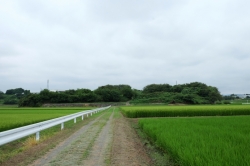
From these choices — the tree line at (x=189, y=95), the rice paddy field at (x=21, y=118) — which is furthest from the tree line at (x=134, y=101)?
the rice paddy field at (x=21, y=118)

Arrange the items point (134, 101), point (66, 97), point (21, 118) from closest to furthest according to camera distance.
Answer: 1. point (21, 118)
2. point (66, 97)
3. point (134, 101)

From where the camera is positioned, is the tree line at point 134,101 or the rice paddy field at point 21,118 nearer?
the rice paddy field at point 21,118

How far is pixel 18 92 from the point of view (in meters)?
134

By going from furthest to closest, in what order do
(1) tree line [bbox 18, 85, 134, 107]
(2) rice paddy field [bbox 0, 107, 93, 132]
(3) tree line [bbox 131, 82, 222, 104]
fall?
1. (1) tree line [bbox 18, 85, 134, 107]
2. (3) tree line [bbox 131, 82, 222, 104]
3. (2) rice paddy field [bbox 0, 107, 93, 132]

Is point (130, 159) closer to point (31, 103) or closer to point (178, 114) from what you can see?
point (178, 114)

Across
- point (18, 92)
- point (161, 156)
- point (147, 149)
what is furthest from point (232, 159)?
point (18, 92)

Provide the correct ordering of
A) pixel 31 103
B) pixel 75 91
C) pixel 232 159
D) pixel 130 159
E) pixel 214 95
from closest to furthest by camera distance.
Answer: pixel 232 159 → pixel 130 159 → pixel 31 103 → pixel 214 95 → pixel 75 91

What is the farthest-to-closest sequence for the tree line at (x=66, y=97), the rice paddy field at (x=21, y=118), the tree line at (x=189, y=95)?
the tree line at (x=66, y=97)
the tree line at (x=189, y=95)
the rice paddy field at (x=21, y=118)

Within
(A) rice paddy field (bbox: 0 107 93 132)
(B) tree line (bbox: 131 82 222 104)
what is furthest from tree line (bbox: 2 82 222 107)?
(A) rice paddy field (bbox: 0 107 93 132)

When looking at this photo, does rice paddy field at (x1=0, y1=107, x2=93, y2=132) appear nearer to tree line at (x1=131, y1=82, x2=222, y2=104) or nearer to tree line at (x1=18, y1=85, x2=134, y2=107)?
tree line at (x1=18, y1=85, x2=134, y2=107)

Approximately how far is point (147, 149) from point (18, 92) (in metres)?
142

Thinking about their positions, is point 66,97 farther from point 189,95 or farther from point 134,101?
point 189,95

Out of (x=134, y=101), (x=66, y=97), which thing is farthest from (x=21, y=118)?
(x=134, y=101)

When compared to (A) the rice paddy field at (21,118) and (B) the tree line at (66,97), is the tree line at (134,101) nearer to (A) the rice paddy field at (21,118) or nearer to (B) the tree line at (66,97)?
(B) the tree line at (66,97)
